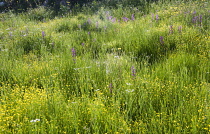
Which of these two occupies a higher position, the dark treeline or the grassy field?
the dark treeline

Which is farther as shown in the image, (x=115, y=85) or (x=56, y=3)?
(x=56, y=3)

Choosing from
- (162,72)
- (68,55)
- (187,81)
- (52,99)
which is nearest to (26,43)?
(68,55)

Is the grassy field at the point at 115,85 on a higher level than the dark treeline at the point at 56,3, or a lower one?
lower

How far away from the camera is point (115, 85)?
2686 millimetres

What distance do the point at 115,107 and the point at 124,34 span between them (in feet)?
9.92

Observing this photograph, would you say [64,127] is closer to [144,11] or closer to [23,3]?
[144,11]

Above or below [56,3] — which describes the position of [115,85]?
below

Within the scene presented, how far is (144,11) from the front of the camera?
25.8 ft

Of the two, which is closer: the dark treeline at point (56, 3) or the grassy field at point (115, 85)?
the grassy field at point (115, 85)

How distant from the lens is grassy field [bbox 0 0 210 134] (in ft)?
6.68

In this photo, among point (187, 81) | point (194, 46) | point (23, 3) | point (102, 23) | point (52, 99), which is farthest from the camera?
point (23, 3)

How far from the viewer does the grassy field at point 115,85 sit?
2.04 meters

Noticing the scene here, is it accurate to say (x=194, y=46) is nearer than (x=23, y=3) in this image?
Yes

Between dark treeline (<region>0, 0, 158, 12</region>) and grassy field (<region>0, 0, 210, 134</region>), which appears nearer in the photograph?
grassy field (<region>0, 0, 210, 134</region>)
